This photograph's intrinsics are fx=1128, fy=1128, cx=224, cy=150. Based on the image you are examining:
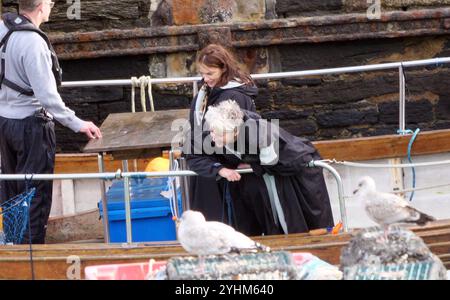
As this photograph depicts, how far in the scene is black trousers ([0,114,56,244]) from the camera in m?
6.64

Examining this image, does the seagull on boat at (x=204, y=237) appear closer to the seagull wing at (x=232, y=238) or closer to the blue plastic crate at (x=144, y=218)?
the seagull wing at (x=232, y=238)

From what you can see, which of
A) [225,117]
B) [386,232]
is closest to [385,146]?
[225,117]

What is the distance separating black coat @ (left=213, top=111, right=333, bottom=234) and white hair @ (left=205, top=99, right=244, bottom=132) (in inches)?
3.6

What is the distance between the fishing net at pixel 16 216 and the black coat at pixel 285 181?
1100 mm

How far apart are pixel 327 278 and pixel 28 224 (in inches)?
85.5

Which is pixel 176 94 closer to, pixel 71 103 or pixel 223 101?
pixel 71 103

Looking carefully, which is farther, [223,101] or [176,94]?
[176,94]

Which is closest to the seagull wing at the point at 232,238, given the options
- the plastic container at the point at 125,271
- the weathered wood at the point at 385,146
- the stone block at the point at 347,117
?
the plastic container at the point at 125,271

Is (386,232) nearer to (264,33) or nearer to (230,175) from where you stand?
(230,175)

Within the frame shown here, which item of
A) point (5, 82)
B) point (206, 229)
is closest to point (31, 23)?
point (5, 82)

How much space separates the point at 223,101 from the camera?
19.5ft

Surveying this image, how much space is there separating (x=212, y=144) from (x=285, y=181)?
1.43ft

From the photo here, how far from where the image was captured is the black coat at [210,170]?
5962mm

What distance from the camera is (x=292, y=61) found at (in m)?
9.56
